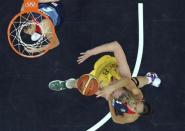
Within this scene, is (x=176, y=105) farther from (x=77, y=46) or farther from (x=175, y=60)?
(x=77, y=46)

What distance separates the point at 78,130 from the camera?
916 cm

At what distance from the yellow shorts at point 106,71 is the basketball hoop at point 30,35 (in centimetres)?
128

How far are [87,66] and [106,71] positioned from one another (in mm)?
1205

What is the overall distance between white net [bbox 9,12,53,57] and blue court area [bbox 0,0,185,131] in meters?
0.46

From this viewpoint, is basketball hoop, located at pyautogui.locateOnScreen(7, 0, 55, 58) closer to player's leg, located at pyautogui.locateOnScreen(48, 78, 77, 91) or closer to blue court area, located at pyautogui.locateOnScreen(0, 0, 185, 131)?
blue court area, located at pyautogui.locateOnScreen(0, 0, 185, 131)

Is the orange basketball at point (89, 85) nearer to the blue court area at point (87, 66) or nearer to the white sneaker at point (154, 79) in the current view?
the blue court area at point (87, 66)

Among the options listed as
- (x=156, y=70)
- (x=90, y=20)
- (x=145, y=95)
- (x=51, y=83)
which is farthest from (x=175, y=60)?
(x=51, y=83)

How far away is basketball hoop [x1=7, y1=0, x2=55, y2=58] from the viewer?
8320 mm

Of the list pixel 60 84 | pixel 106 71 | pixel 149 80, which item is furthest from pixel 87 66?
pixel 149 80

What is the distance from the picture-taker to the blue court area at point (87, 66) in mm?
9219

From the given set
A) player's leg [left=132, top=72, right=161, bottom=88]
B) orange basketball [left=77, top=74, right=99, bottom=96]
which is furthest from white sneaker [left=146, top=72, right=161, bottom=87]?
orange basketball [left=77, top=74, right=99, bottom=96]

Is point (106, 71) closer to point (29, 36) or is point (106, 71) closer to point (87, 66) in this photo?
point (87, 66)

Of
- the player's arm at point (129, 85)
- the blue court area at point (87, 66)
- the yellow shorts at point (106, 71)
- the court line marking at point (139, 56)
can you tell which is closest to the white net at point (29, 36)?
the blue court area at point (87, 66)

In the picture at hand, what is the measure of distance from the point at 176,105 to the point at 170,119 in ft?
1.19
